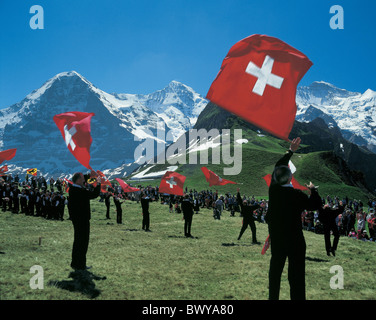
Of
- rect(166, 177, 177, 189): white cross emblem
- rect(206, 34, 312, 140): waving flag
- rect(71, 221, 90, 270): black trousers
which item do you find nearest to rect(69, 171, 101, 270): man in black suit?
rect(71, 221, 90, 270): black trousers

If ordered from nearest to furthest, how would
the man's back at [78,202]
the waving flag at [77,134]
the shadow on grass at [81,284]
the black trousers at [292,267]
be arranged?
Result: 1. the black trousers at [292,267]
2. the shadow on grass at [81,284]
3. the man's back at [78,202]
4. the waving flag at [77,134]

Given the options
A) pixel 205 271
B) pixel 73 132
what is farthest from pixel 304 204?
pixel 73 132

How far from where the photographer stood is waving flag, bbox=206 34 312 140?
7.20 m

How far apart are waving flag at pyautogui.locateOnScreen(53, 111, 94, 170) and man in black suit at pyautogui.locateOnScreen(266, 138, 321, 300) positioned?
6.94 metres

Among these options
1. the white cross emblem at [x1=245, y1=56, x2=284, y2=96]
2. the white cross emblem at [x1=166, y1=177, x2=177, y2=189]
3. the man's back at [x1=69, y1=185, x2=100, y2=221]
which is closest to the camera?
the white cross emblem at [x1=245, y1=56, x2=284, y2=96]

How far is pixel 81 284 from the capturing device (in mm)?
8211

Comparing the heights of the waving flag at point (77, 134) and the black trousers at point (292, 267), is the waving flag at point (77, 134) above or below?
above

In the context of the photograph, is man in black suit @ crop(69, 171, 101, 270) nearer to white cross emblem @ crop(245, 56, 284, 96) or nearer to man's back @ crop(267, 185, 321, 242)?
white cross emblem @ crop(245, 56, 284, 96)

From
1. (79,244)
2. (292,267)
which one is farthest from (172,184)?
(292,267)

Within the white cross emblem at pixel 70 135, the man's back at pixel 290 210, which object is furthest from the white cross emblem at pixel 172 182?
the man's back at pixel 290 210

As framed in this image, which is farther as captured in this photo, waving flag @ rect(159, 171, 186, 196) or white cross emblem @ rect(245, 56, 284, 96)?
waving flag @ rect(159, 171, 186, 196)

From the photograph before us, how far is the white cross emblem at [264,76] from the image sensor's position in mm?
7461

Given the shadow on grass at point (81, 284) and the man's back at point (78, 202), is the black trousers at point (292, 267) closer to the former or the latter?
the shadow on grass at point (81, 284)

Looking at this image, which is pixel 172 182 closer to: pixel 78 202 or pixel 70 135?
pixel 70 135
